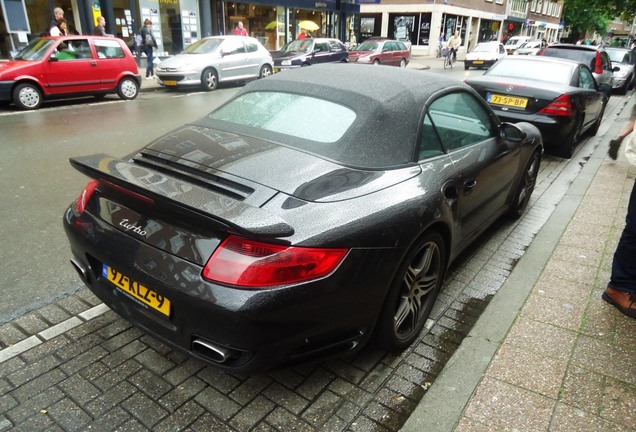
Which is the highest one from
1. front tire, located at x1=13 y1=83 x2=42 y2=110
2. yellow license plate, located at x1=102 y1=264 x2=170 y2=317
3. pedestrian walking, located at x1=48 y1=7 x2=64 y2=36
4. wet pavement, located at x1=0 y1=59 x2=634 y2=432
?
pedestrian walking, located at x1=48 y1=7 x2=64 y2=36

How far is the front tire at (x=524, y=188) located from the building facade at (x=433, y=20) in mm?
30979

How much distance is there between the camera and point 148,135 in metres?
7.98

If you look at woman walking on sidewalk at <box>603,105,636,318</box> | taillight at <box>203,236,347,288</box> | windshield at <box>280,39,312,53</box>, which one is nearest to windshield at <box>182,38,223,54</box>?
windshield at <box>280,39,312,53</box>

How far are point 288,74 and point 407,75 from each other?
88 centimetres

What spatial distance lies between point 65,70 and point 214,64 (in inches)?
186

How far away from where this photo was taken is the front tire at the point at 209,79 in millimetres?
14070

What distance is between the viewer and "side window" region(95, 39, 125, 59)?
11.2m

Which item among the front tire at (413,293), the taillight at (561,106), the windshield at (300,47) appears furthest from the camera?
the windshield at (300,47)

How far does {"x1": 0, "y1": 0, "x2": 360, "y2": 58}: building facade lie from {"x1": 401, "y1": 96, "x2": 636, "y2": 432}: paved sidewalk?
56.0 ft

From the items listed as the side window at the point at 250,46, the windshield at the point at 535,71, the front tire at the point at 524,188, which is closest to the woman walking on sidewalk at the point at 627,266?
the front tire at the point at 524,188

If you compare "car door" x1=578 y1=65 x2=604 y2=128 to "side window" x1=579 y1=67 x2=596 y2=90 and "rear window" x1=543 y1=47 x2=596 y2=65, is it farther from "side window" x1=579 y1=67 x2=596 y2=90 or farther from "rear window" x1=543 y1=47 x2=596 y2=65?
"rear window" x1=543 y1=47 x2=596 y2=65

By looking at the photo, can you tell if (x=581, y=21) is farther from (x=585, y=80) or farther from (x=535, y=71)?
(x=535, y=71)

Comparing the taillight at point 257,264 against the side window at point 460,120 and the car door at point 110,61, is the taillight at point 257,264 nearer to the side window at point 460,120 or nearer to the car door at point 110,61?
the side window at point 460,120

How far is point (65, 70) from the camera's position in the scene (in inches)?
416
